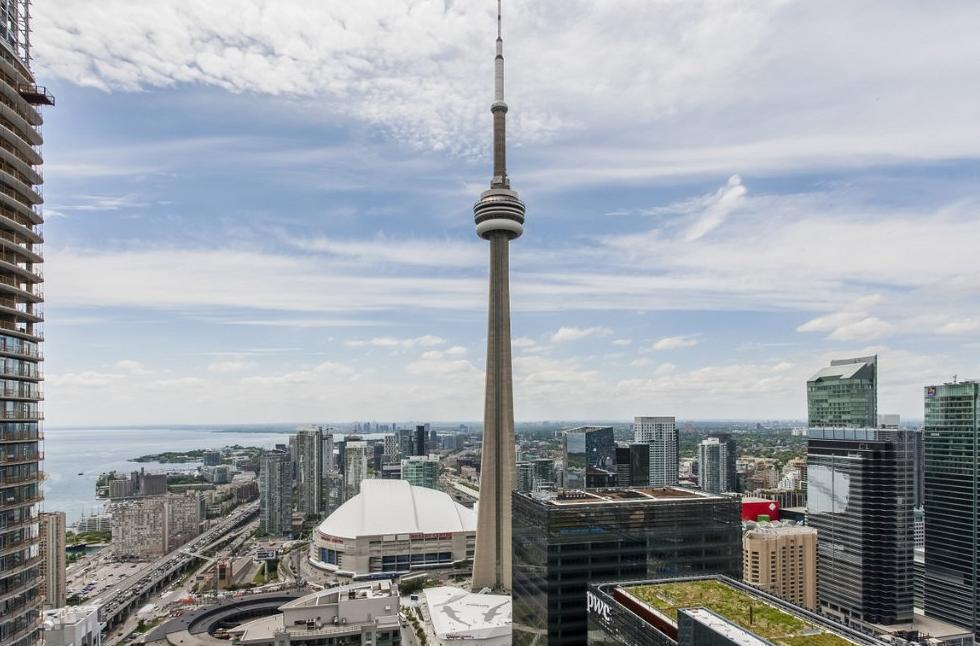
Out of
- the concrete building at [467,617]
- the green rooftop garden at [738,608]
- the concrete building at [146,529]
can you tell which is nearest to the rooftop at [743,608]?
the green rooftop garden at [738,608]

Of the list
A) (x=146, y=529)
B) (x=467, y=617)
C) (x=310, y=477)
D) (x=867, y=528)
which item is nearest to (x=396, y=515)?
(x=467, y=617)

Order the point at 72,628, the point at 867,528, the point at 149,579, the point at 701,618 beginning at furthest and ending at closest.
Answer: the point at 149,579 < the point at 867,528 < the point at 72,628 < the point at 701,618

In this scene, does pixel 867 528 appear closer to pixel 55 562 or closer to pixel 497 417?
pixel 497 417

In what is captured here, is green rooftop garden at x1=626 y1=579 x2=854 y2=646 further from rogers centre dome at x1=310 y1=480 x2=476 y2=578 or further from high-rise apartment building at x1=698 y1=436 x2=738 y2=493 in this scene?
high-rise apartment building at x1=698 y1=436 x2=738 y2=493

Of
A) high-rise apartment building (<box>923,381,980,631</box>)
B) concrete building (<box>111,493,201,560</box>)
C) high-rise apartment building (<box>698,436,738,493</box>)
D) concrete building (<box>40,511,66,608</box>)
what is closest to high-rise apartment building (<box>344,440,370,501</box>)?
concrete building (<box>111,493,201,560</box>)

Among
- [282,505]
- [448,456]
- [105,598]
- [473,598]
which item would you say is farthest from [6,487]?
[448,456]

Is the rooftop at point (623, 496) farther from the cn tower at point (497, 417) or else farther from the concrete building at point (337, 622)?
the cn tower at point (497, 417)
